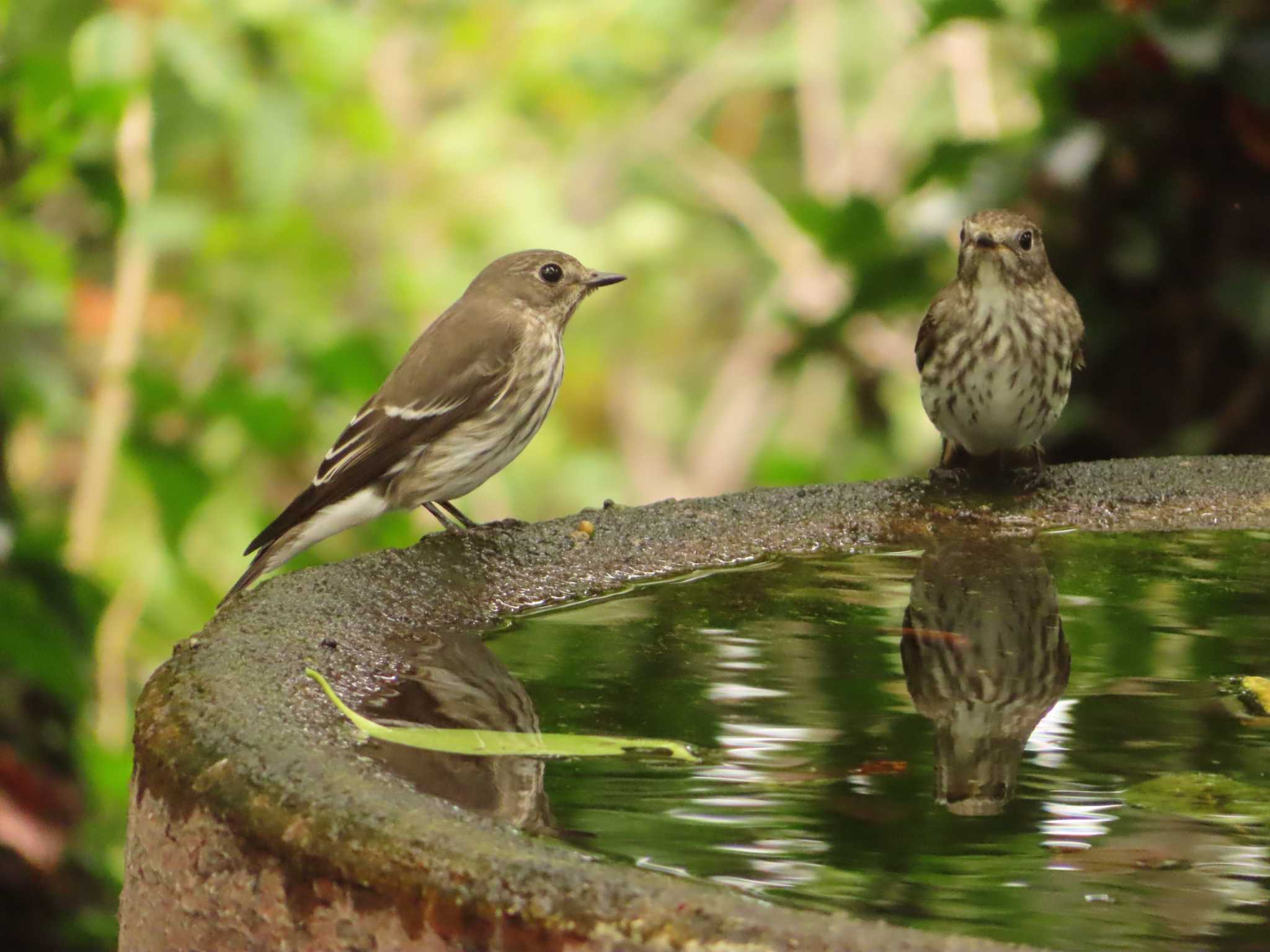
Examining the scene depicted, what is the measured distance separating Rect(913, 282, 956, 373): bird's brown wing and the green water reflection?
0.66 metres

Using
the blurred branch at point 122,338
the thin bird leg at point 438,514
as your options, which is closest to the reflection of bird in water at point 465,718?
the thin bird leg at point 438,514

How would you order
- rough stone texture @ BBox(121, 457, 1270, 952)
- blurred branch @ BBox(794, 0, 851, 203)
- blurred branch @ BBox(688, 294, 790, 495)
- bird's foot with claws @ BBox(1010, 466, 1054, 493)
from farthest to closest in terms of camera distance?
blurred branch @ BBox(688, 294, 790, 495)
blurred branch @ BBox(794, 0, 851, 203)
bird's foot with claws @ BBox(1010, 466, 1054, 493)
rough stone texture @ BBox(121, 457, 1270, 952)

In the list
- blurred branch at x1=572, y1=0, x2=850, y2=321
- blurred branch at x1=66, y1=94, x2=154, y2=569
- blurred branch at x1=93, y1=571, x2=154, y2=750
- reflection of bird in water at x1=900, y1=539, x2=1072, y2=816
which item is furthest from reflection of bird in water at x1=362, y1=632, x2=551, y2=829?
blurred branch at x1=572, y1=0, x2=850, y2=321

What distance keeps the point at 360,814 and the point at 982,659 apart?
110cm

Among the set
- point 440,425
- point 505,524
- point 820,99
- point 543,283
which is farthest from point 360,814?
point 820,99

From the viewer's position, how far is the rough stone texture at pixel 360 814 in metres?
1.33

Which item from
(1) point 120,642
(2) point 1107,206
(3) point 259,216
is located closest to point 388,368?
(1) point 120,642

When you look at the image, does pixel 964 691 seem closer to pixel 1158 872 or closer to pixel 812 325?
pixel 1158 872

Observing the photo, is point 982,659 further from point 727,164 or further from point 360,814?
point 727,164

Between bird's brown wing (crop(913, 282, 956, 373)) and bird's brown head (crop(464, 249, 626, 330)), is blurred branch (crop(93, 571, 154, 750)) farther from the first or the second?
bird's brown wing (crop(913, 282, 956, 373))

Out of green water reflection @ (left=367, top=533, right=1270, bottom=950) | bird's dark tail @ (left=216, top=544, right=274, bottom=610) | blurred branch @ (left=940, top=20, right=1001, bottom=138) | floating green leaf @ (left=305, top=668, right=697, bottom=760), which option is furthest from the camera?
blurred branch @ (left=940, top=20, right=1001, bottom=138)

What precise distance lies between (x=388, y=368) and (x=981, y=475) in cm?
142

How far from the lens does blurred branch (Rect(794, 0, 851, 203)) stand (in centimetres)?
734

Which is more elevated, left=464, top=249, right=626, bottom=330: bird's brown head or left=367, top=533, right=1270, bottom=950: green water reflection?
left=464, top=249, right=626, bottom=330: bird's brown head
